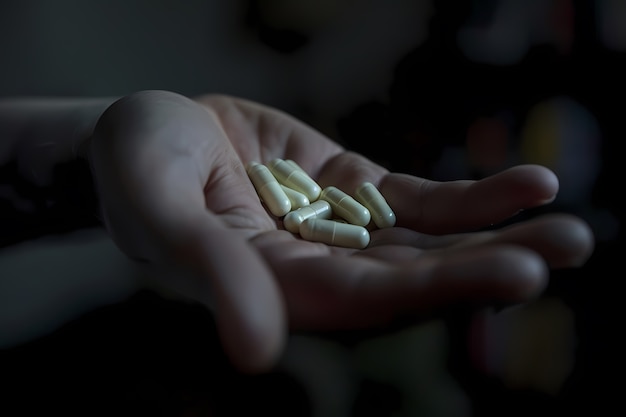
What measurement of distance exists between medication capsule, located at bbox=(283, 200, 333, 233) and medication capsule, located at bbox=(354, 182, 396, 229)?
46 mm

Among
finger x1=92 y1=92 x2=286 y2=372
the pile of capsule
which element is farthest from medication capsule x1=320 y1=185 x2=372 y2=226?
finger x1=92 y1=92 x2=286 y2=372

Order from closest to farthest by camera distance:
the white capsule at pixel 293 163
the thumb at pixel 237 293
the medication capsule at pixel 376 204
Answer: the thumb at pixel 237 293 → the medication capsule at pixel 376 204 → the white capsule at pixel 293 163

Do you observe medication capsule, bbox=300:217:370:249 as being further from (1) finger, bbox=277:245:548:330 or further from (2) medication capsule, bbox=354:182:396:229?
(1) finger, bbox=277:245:548:330

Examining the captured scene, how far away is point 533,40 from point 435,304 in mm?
786

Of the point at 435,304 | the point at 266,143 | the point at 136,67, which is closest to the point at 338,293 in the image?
the point at 435,304

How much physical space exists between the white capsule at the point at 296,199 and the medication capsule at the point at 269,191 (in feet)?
0.07

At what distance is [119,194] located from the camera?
574mm

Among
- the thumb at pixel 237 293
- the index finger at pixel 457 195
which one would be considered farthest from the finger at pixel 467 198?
the thumb at pixel 237 293

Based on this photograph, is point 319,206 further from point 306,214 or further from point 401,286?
point 401,286

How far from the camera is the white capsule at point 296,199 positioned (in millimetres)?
795

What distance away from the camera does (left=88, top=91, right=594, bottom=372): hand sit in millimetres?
430

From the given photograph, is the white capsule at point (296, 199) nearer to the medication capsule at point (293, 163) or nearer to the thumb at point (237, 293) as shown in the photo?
the medication capsule at point (293, 163)

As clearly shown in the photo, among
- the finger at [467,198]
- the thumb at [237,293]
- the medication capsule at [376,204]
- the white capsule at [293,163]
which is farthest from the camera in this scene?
the white capsule at [293,163]

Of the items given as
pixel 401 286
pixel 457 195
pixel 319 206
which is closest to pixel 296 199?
pixel 319 206
